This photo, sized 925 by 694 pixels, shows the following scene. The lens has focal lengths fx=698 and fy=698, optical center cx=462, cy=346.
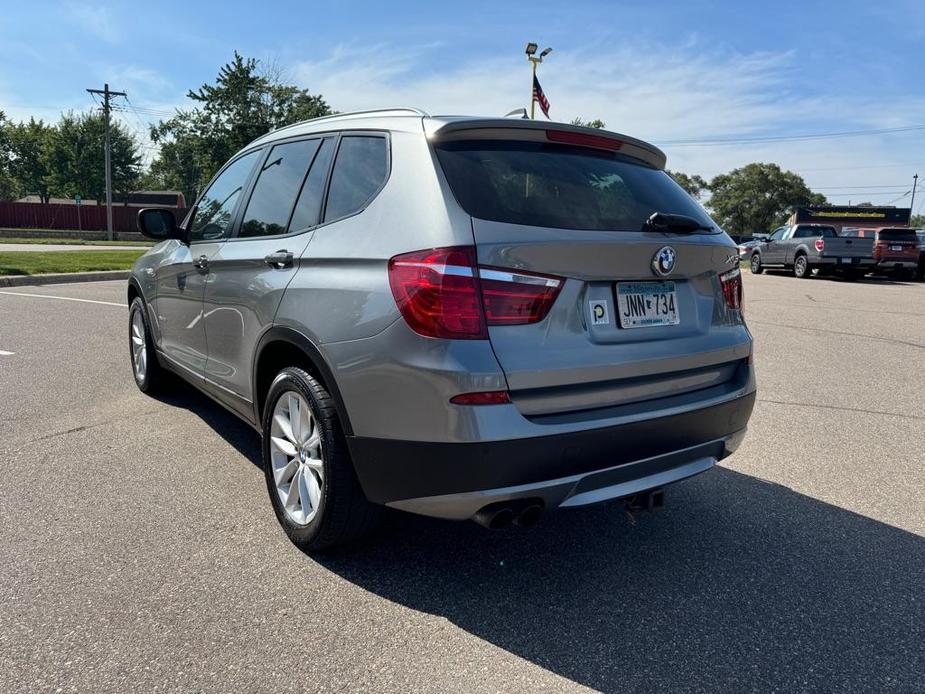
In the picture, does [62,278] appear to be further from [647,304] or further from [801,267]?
[801,267]

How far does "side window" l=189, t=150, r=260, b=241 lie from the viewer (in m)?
3.98

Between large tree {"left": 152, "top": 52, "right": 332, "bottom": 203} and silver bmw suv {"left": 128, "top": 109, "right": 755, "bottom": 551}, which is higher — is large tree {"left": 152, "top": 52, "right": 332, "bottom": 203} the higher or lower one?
the higher one

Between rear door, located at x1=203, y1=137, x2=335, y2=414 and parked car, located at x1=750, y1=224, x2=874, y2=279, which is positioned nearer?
rear door, located at x1=203, y1=137, x2=335, y2=414

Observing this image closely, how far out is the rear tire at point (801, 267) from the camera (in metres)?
23.1

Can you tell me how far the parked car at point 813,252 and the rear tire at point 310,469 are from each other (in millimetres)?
22838

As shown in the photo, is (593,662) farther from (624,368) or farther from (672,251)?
(672,251)

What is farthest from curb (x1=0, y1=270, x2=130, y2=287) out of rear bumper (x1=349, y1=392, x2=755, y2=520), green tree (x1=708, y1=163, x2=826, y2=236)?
green tree (x1=708, y1=163, x2=826, y2=236)

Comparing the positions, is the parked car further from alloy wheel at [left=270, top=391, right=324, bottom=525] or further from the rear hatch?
alloy wheel at [left=270, top=391, right=324, bottom=525]

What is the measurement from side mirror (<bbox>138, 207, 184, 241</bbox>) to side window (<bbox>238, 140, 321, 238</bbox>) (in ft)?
3.38

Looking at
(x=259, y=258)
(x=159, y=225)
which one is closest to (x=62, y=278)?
(x=159, y=225)

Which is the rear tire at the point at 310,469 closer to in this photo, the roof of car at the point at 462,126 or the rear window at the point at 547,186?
the rear window at the point at 547,186

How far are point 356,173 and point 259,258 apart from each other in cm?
72

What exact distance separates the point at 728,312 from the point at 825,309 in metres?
11.6

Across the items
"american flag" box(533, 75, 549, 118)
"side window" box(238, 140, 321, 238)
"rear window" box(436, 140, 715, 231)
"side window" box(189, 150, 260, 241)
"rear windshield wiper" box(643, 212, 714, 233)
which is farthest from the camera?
"american flag" box(533, 75, 549, 118)
